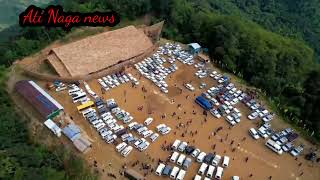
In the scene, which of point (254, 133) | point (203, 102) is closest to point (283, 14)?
point (203, 102)

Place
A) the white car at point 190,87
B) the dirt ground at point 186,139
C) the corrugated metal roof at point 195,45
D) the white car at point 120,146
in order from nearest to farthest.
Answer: the dirt ground at point 186,139
the white car at point 120,146
the white car at point 190,87
the corrugated metal roof at point 195,45

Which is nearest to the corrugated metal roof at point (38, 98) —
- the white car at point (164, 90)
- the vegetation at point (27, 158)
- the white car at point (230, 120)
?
the vegetation at point (27, 158)

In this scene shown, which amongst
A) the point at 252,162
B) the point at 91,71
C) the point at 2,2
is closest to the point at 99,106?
the point at 91,71

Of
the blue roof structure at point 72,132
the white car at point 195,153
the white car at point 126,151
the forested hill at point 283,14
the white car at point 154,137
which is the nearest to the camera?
the white car at point 126,151

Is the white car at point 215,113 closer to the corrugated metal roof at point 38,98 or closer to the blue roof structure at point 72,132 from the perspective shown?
the blue roof structure at point 72,132

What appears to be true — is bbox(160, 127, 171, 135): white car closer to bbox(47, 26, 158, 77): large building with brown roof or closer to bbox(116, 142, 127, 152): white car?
bbox(116, 142, 127, 152): white car

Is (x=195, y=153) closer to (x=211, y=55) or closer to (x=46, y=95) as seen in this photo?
(x=46, y=95)

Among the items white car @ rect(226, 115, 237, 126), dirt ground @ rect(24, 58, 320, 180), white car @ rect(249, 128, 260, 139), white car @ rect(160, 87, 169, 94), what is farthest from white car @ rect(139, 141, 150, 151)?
white car @ rect(249, 128, 260, 139)
